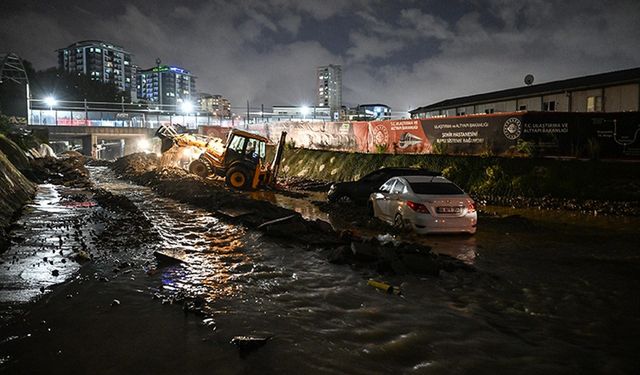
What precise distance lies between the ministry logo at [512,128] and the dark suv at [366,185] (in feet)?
18.0

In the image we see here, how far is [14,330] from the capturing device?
559 centimetres

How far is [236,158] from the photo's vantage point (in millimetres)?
23625

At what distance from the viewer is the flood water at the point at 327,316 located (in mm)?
4926

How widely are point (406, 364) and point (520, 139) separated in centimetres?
1597

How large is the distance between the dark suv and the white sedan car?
13.1ft

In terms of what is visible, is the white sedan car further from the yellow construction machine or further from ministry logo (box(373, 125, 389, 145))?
ministry logo (box(373, 125, 389, 145))

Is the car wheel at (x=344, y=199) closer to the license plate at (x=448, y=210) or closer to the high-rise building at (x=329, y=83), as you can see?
the license plate at (x=448, y=210)

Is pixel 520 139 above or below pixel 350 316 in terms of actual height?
above

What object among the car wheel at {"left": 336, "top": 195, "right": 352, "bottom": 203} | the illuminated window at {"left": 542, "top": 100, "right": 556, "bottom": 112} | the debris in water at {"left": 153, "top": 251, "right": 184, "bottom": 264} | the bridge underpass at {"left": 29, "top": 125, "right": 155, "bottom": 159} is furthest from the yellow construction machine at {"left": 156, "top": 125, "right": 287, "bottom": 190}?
the bridge underpass at {"left": 29, "top": 125, "right": 155, "bottom": 159}

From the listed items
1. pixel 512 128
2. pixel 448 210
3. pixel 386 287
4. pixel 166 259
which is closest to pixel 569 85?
pixel 512 128

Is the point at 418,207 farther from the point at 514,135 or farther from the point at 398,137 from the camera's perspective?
the point at 398,137

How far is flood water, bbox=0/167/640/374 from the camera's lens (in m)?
4.93

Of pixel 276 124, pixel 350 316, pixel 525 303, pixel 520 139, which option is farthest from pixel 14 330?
pixel 276 124

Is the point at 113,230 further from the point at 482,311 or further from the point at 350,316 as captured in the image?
the point at 482,311
